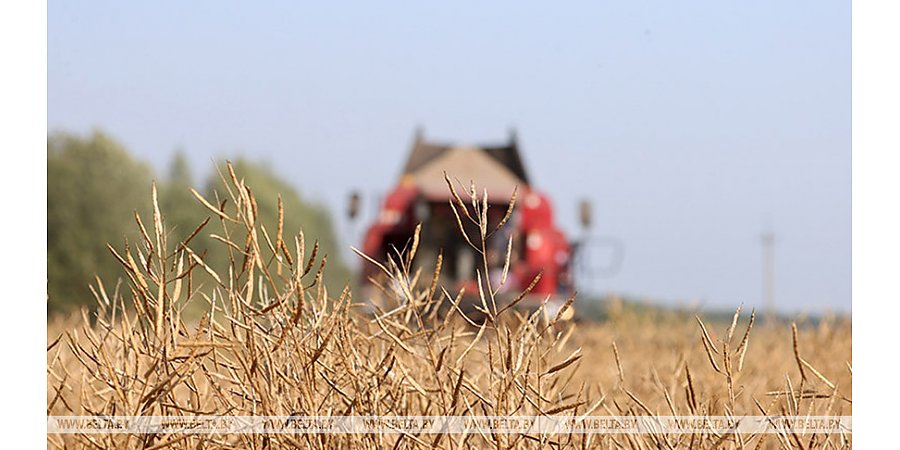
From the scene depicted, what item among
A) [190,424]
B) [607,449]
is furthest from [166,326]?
[607,449]

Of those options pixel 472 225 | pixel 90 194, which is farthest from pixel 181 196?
pixel 472 225

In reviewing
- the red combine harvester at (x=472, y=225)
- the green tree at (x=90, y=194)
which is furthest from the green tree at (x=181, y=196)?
the red combine harvester at (x=472, y=225)

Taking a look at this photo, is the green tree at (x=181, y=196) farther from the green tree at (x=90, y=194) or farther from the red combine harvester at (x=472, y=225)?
the red combine harvester at (x=472, y=225)

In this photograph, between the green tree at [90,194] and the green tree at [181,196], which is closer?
the green tree at [90,194]

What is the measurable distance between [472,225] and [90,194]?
306 centimetres

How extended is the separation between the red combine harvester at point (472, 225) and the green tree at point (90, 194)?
1.76 meters

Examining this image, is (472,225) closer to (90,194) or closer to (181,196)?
(90,194)

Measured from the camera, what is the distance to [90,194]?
7531 millimetres

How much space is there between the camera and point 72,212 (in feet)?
24.4

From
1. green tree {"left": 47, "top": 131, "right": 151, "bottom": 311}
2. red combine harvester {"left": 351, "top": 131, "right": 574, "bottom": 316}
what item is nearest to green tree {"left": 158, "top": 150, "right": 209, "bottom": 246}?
green tree {"left": 47, "top": 131, "right": 151, "bottom": 311}

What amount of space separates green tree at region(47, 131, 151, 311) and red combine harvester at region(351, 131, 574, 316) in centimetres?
176

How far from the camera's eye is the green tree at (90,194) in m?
6.70
